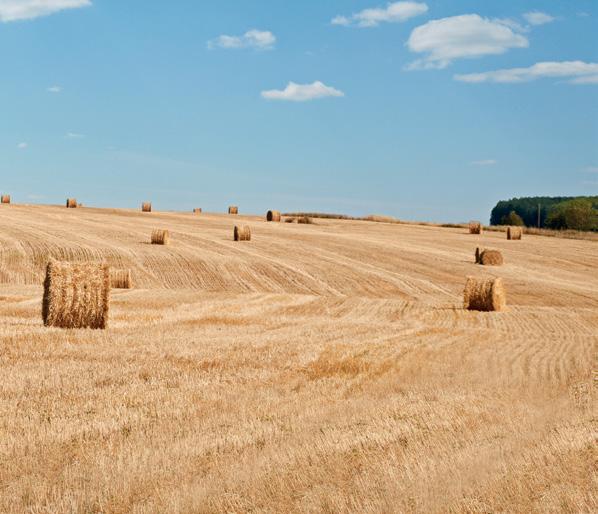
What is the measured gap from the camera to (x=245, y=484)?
19.3 ft

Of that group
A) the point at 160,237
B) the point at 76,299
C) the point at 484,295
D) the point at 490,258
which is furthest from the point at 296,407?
the point at 490,258

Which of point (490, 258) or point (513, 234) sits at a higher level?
point (513, 234)

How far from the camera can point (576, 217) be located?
11400 cm

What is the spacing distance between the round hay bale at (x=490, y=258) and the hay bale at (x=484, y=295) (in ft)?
34.5

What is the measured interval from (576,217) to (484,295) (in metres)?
99.1

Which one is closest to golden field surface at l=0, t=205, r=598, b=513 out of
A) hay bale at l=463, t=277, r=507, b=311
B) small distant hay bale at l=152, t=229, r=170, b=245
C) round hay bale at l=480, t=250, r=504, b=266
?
hay bale at l=463, t=277, r=507, b=311

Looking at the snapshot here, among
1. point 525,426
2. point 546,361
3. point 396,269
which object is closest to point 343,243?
point 396,269

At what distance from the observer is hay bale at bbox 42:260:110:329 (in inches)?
596

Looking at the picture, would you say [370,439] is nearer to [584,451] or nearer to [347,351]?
[584,451]

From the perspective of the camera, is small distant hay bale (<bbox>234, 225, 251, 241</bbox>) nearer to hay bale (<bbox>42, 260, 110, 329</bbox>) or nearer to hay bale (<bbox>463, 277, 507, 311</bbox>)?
hay bale (<bbox>463, 277, 507, 311</bbox>)

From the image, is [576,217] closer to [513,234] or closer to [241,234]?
[513,234]

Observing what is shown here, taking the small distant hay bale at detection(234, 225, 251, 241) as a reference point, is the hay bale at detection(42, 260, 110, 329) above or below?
below

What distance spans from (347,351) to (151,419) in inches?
198

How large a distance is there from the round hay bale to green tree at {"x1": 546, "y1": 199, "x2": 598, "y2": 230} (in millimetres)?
85299
